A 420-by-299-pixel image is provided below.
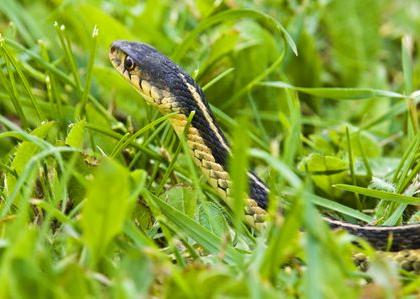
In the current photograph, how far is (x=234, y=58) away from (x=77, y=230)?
151cm

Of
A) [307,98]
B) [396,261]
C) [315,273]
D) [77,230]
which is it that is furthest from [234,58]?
[315,273]

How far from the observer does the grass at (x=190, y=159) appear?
1.53 meters

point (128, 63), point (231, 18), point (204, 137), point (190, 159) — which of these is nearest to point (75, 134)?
point (190, 159)

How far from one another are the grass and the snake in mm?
61

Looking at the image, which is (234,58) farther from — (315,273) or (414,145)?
(315,273)

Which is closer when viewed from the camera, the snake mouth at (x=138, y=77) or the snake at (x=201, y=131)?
the snake at (x=201, y=131)

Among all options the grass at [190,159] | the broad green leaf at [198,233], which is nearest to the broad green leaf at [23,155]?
the grass at [190,159]

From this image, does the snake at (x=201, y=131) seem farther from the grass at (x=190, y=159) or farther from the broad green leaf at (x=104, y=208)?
the broad green leaf at (x=104, y=208)

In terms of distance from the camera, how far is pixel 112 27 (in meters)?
3.12

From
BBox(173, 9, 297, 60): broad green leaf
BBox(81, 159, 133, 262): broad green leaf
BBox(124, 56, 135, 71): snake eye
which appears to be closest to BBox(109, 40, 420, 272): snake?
BBox(124, 56, 135, 71): snake eye

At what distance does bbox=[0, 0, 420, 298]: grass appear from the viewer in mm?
1528

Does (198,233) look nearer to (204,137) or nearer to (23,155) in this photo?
(23,155)

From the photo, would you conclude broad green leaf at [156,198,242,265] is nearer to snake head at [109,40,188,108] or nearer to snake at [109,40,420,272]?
snake at [109,40,420,272]

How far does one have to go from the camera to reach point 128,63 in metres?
2.57
